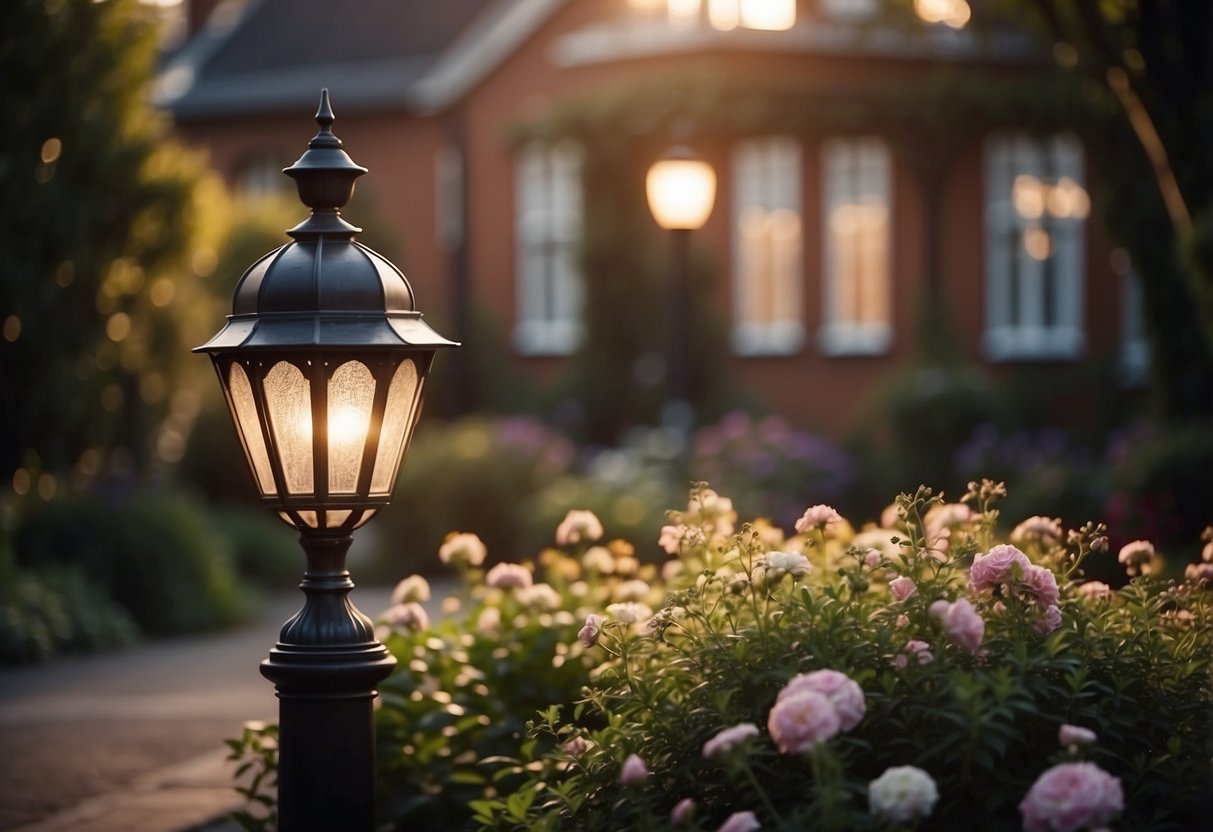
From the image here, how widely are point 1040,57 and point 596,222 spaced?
581 cm

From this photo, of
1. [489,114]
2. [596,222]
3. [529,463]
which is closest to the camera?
[529,463]

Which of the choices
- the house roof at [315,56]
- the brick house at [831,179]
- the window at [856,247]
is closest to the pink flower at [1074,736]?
the brick house at [831,179]

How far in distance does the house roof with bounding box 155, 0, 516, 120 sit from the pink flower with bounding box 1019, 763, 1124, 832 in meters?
23.0

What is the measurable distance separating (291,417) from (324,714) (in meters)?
0.72

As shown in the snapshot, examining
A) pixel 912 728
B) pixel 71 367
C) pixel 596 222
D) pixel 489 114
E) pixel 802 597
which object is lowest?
pixel 912 728

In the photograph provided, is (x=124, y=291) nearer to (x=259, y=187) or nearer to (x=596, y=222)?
(x=596, y=222)

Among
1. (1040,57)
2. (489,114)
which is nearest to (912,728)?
(1040,57)

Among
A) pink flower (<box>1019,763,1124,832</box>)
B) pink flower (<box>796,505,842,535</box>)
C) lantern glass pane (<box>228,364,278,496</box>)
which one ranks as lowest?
pink flower (<box>1019,763,1124,832</box>)

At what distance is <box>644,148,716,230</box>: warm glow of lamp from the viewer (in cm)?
1134

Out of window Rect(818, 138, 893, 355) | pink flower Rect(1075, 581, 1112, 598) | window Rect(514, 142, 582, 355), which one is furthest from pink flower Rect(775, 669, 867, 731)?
window Rect(514, 142, 582, 355)

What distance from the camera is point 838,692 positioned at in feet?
11.2

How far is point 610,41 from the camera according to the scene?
2255 centimetres

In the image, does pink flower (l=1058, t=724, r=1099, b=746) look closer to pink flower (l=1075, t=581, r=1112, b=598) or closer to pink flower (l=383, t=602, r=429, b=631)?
pink flower (l=1075, t=581, r=1112, b=598)

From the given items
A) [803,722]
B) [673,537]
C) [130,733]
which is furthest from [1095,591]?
[130,733]
